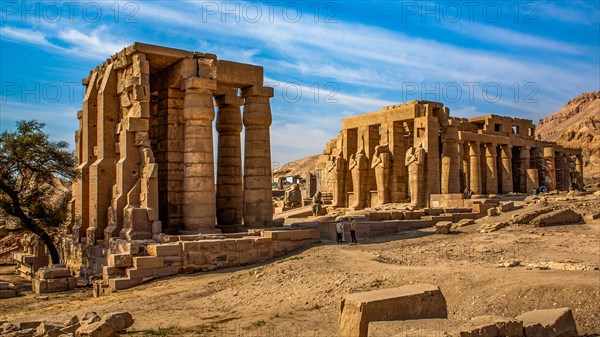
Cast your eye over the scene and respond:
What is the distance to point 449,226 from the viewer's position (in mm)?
18953

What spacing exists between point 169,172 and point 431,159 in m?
15.3

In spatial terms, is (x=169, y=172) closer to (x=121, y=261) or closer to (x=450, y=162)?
(x=121, y=261)

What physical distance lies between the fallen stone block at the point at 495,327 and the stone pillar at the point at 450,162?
24.7m

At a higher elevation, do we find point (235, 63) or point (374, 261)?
point (235, 63)

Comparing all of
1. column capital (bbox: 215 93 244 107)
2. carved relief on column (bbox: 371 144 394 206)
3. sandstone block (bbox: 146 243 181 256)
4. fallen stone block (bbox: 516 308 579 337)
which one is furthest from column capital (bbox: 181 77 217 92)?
carved relief on column (bbox: 371 144 394 206)

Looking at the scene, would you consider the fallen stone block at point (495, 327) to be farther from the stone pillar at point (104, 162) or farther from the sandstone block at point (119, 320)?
the stone pillar at point (104, 162)

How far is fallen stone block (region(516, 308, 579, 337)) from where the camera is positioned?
661 cm

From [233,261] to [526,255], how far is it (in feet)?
24.2

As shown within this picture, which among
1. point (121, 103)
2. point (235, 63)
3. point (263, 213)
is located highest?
point (235, 63)

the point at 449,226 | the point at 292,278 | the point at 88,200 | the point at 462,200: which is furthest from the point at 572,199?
the point at 88,200

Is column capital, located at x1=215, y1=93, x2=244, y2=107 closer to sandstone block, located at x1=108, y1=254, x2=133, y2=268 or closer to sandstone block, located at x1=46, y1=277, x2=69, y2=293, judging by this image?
sandstone block, located at x1=108, y1=254, x2=133, y2=268

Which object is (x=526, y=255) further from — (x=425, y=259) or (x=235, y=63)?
(x=235, y=63)

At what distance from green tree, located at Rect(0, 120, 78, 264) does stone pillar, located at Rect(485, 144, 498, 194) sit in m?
27.1

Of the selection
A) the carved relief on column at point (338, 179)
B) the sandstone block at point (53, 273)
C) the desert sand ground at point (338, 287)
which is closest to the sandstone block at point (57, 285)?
the sandstone block at point (53, 273)
